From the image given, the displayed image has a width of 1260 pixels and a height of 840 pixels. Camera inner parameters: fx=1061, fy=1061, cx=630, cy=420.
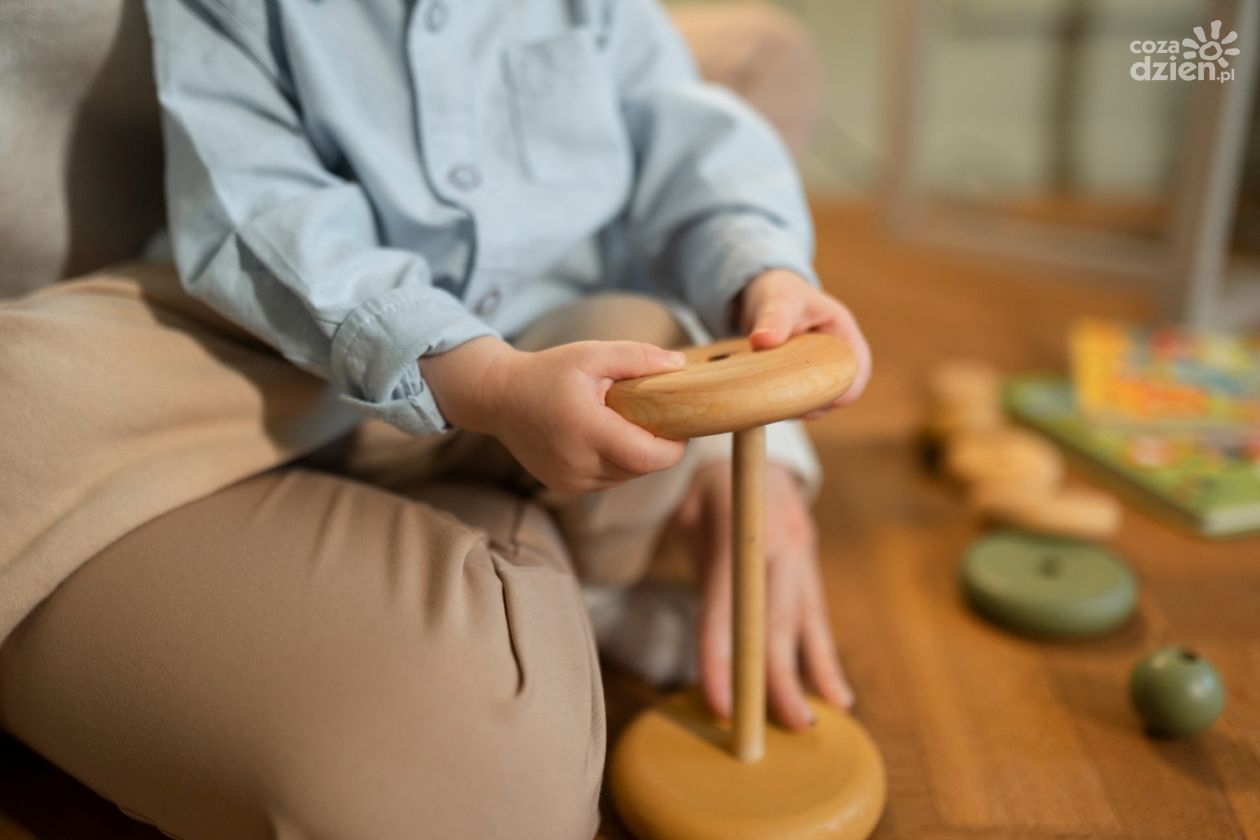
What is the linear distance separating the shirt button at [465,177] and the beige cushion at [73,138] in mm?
177

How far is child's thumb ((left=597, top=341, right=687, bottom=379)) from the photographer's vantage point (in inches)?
17.1

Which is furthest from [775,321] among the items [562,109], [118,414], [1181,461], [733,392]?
[1181,461]

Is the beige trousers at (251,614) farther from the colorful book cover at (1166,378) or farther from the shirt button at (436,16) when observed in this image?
the colorful book cover at (1166,378)

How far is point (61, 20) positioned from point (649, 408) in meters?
0.38

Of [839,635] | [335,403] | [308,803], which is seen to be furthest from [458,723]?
[839,635]

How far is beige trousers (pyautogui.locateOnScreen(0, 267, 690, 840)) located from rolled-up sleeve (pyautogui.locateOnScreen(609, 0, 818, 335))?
6cm

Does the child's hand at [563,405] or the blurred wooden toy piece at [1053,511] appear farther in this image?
the blurred wooden toy piece at [1053,511]

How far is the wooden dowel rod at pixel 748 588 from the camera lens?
1.55ft

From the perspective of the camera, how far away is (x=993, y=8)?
5.31ft

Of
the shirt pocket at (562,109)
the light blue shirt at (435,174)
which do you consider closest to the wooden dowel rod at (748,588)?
the light blue shirt at (435,174)

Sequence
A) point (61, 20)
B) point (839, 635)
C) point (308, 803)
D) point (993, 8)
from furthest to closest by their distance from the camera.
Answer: point (993, 8), point (839, 635), point (61, 20), point (308, 803)

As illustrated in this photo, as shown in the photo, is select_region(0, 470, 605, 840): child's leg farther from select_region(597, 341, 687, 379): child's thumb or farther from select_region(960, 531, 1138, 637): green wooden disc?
select_region(960, 531, 1138, 637): green wooden disc

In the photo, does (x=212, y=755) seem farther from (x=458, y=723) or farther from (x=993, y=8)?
(x=993, y=8)

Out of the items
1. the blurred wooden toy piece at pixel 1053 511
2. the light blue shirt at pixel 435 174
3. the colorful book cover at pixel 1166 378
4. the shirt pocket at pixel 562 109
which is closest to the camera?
the light blue shirt at pixel 435 174
